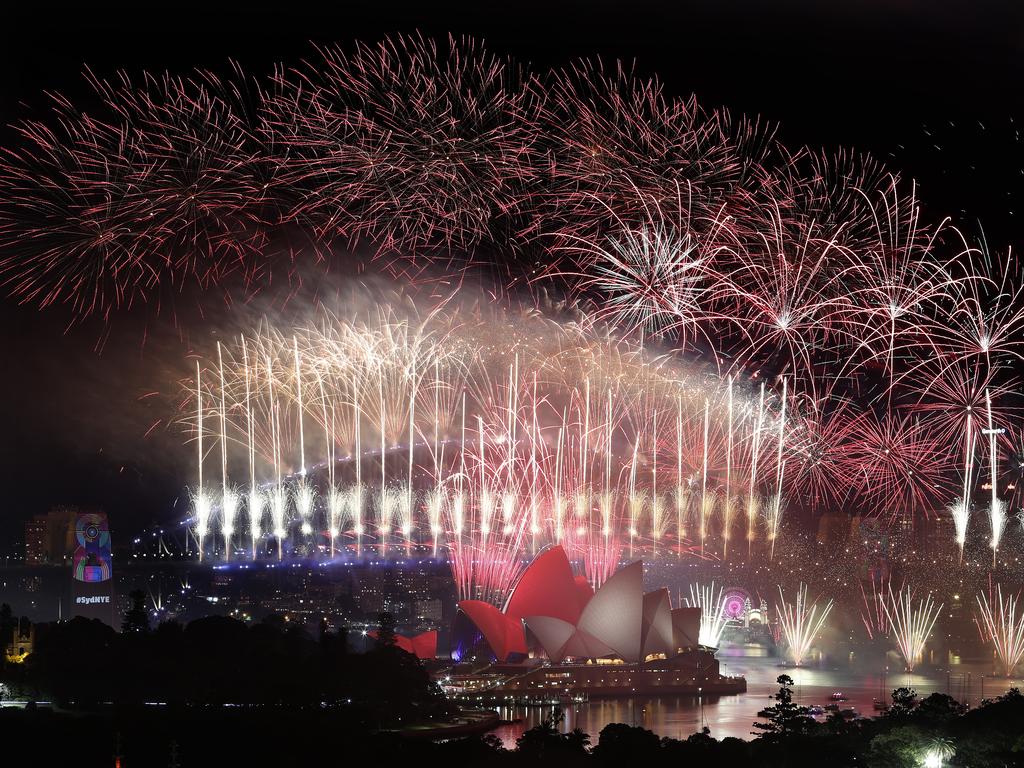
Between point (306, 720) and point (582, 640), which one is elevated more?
point (582, 640)

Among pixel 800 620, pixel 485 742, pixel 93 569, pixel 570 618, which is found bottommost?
pixel 485 742

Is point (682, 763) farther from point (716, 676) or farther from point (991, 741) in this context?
point (716, 676)

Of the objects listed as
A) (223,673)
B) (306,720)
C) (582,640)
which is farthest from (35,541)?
(306,720)

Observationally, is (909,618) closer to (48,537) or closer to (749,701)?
(749,701)

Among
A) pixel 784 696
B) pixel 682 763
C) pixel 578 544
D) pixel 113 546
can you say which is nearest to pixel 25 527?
pixel 113 546

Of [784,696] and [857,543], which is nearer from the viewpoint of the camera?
[784,696]

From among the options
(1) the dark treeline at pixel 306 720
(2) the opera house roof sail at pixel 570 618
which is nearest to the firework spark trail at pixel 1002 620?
(2) the opera house roof sail at pixel 570 618

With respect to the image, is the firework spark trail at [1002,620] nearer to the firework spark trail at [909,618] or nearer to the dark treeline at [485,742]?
the firework spark trail at [909,618]
